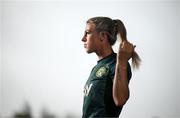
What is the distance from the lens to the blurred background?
5.22 feet

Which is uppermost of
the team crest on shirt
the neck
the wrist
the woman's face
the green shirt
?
the woman's face

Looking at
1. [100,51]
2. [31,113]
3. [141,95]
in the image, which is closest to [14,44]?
[31,113]

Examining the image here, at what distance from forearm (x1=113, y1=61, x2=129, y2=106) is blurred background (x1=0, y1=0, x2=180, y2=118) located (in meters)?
0.25

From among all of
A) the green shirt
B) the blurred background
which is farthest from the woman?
the blurred background

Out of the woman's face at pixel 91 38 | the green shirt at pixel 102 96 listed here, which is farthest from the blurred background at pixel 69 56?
the green shirt at pixel 102 96

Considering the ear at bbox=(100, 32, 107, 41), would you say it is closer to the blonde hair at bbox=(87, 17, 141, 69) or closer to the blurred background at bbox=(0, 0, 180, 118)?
the blonde hair at bbox=(87, 17, 141, 69)

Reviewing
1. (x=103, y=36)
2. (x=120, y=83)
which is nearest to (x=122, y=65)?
(x=120, y=83)

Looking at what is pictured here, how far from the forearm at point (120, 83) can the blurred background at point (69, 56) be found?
248 millimetres

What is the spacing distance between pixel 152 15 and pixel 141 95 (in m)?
0.46

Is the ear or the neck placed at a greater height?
the ear

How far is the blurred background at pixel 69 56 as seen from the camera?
5.22ft

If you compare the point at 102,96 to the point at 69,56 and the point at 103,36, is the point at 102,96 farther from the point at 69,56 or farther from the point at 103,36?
the point at 69,56

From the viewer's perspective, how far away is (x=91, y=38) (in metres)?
1.47

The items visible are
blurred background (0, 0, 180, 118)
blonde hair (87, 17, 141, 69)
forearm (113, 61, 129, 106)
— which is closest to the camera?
forearm (113, 61, 129, 106)
